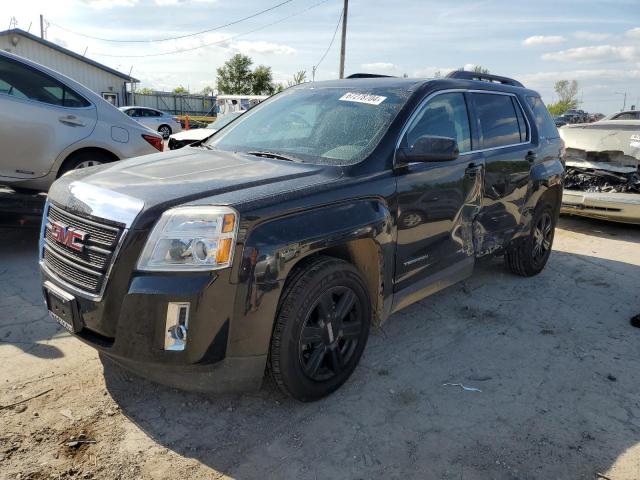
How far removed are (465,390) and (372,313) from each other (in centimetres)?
72

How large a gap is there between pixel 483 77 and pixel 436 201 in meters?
1.96

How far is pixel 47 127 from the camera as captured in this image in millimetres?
5293

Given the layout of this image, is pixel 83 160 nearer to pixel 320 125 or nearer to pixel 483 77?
pixel 320 125

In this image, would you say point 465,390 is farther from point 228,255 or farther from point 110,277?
point 110,277

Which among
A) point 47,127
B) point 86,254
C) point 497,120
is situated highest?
point 497,120

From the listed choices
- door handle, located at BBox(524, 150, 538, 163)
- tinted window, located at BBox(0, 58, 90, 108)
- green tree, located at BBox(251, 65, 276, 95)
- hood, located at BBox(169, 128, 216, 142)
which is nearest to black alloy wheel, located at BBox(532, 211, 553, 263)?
door handle, located at BBox(524, 150, 538, 163)

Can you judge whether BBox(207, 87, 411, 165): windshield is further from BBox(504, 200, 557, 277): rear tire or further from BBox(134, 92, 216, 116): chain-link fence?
BBox(134, 92, 216, 116): chain-link fence

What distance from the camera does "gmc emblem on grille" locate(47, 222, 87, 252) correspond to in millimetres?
2551

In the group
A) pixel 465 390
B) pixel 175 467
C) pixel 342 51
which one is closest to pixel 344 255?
pixel 465 390

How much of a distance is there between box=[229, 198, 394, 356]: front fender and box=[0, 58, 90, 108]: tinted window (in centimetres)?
413

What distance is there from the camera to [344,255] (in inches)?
118

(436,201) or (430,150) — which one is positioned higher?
(430,150)

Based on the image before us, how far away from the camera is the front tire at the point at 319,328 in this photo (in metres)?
2.60

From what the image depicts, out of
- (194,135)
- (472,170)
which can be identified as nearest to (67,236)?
(472,170)
